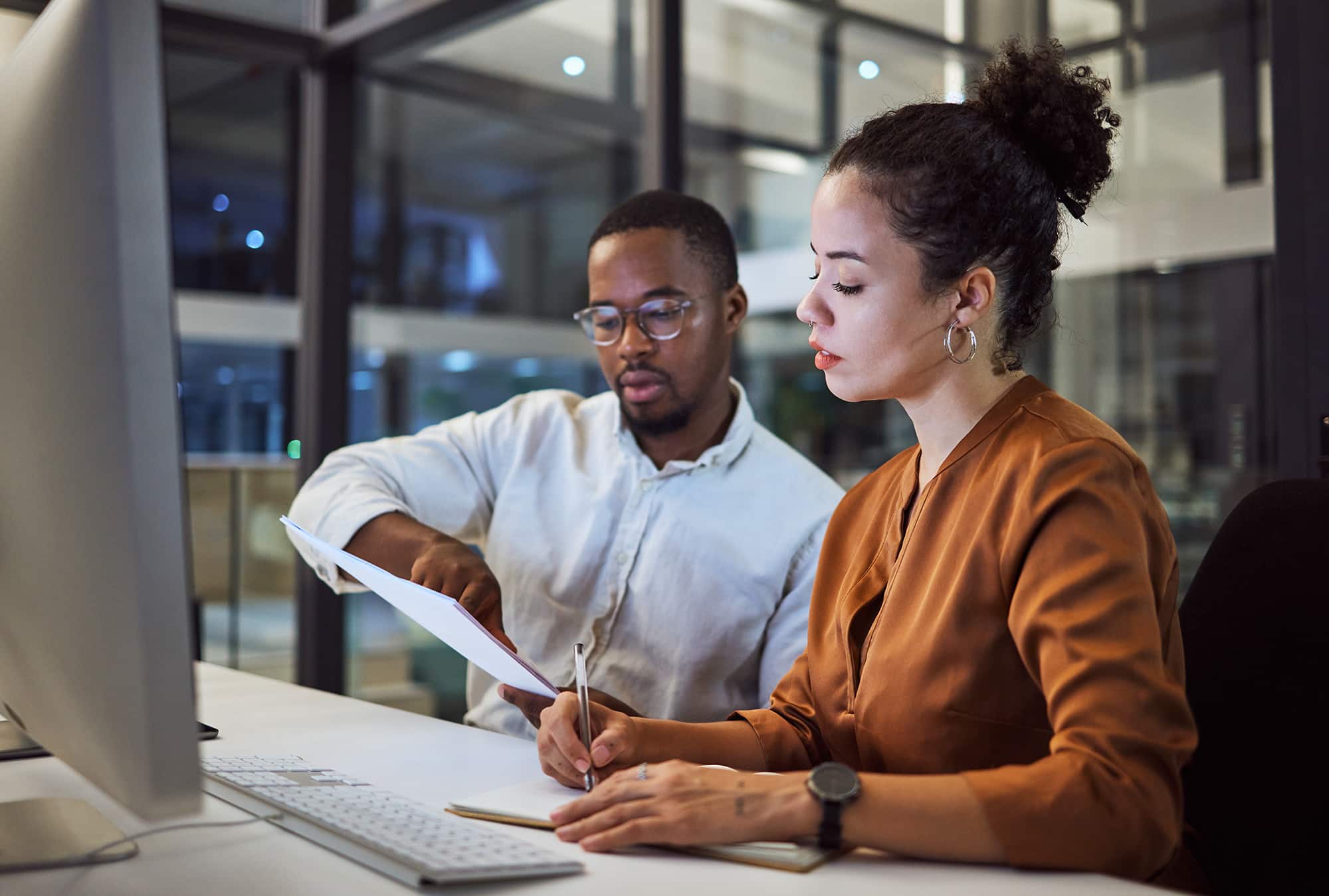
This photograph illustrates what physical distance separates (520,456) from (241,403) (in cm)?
170

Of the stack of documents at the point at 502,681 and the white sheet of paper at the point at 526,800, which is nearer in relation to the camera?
the stack of documents at the point at 502,681

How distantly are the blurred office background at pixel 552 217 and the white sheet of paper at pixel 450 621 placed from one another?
125 cm

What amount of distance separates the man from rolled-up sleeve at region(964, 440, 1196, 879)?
748mm

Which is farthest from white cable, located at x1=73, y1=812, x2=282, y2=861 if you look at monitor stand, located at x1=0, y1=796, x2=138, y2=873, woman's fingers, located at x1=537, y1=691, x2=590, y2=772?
woman's fingers, located at x1=537, y1=691, x2=590, y2=772

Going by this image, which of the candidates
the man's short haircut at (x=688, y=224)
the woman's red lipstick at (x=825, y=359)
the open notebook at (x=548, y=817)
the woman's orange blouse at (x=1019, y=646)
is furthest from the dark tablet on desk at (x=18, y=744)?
the man's short haircut at (x=688, y=224)

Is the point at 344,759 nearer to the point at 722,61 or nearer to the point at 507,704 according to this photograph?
the point at 507,704

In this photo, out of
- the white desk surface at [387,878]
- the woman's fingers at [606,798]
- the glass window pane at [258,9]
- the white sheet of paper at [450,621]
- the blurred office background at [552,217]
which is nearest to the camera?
the white desk surface at [387,878]

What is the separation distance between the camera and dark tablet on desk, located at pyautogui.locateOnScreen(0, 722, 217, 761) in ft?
4.00

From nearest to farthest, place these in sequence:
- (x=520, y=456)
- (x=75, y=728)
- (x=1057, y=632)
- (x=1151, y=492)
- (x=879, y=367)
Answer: (x=75, y=728) < (x=1057, y=632) < (x=1151, y=492) < (x=879, y=367) < (x=520, y=456)

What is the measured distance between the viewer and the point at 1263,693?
1.14 metres

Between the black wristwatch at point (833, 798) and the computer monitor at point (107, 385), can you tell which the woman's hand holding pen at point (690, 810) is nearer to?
the black wristwatch at point (833, 798)

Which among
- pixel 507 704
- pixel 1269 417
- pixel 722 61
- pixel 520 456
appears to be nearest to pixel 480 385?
pixel 722 61

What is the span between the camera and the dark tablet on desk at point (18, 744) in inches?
48.1

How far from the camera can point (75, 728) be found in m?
0.77
